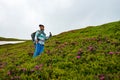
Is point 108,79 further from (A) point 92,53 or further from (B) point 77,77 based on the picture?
(A) point 92,53

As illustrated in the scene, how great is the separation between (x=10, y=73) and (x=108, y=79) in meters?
6.29

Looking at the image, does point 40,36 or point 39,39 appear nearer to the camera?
point 40,36

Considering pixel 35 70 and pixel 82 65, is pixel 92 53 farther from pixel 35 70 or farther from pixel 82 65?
pixel 35 70

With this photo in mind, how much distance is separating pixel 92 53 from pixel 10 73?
22.4 feet

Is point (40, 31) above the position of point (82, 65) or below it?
above

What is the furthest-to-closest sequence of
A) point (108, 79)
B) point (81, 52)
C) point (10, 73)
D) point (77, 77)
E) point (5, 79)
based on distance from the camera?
1. point (81, 52)
2. point (10, 73)
3. point (5, 79)
4. point (77, 77)
5. point (108, 79)

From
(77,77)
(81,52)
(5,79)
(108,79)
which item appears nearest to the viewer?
(108,79)

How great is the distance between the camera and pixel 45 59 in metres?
21.3

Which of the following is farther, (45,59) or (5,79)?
(45,59)

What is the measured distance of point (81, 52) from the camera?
22.8 m

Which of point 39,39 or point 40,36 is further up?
point 40,36

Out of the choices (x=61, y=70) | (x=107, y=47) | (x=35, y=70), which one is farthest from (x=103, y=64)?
(x=107, y=47)

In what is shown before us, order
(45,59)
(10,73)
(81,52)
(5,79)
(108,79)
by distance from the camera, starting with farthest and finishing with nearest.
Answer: (81,52)
(45,59)
(10,73)
(5,79)
(108,79)

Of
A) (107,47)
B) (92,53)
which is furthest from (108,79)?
(107,47)
